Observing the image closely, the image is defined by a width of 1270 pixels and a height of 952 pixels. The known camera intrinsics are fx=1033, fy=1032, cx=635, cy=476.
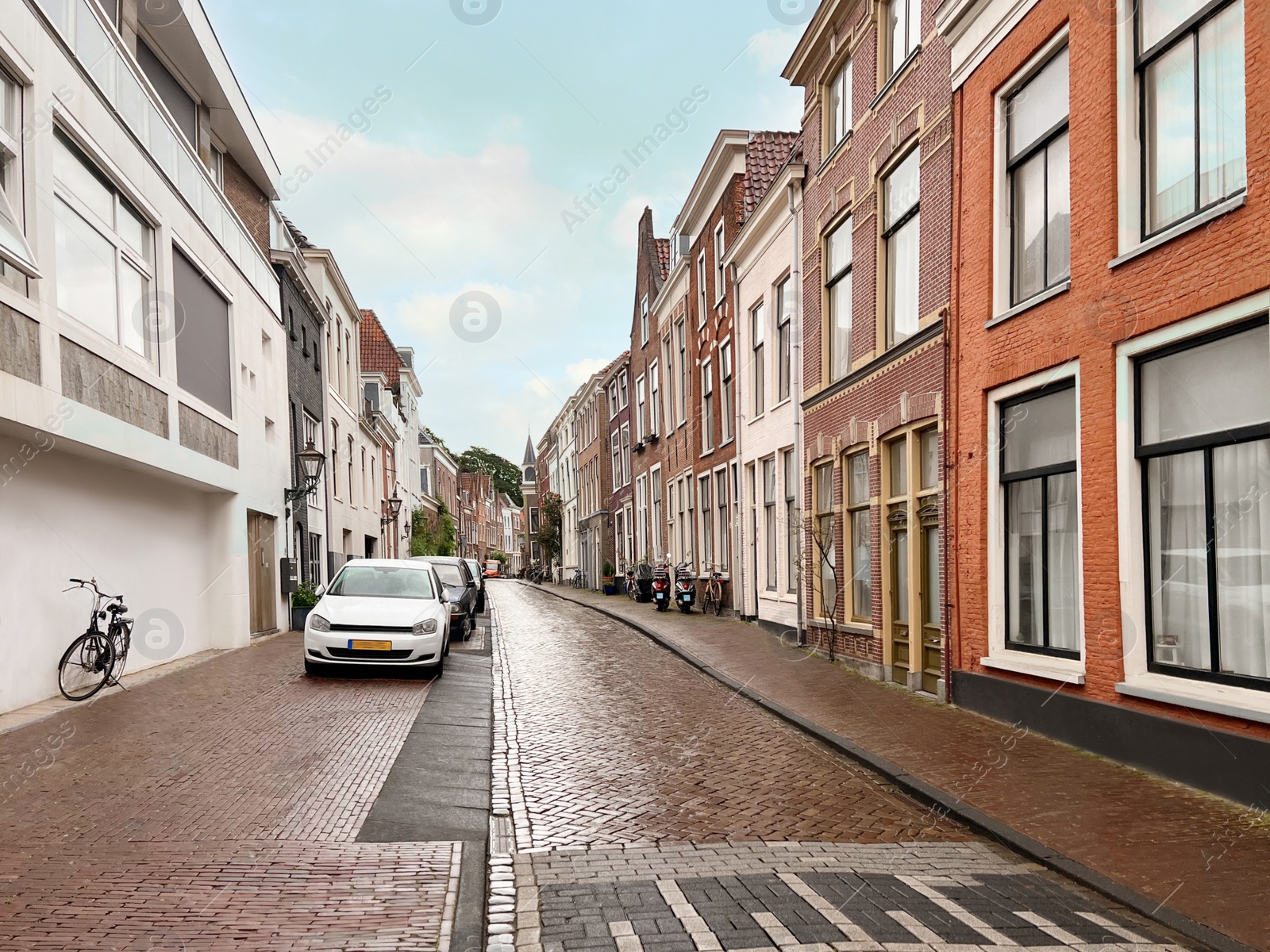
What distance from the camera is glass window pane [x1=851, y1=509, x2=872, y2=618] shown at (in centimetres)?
1360

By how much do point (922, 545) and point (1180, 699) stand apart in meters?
4.92

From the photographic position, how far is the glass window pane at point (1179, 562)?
6.96m

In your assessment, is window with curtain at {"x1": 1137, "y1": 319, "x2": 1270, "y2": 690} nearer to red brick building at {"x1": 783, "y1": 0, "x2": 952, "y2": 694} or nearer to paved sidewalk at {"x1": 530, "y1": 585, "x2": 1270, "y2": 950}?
paved sidewalk at {"x1": 530, "y1": 585, "x2": 1270, "y2": 950}

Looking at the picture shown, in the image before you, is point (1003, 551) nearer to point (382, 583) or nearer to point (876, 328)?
point (876, 328)

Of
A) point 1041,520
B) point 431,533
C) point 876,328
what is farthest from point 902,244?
point 431,533

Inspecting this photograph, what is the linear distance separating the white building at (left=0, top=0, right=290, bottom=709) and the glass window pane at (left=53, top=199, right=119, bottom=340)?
3 cm

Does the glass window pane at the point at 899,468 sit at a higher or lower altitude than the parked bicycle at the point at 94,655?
higher

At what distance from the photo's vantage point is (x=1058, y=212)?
8914 mm

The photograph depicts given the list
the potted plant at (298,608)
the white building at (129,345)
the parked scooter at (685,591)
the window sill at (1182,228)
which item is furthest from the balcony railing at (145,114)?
the parked scooter at (685,591)

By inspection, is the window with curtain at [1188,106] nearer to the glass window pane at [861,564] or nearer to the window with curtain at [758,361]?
the glass window pane at [861,564]

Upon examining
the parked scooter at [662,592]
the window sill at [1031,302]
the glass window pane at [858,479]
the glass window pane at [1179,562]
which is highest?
the window sill at [1031,302]

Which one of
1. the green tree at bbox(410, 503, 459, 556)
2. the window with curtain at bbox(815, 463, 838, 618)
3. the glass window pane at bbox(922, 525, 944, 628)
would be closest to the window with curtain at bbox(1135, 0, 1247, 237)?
the glass window pane at bbox(922, 525, 944, 628)

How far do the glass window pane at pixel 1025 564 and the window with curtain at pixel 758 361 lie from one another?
10059 millimetres

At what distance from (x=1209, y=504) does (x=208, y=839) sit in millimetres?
6468
